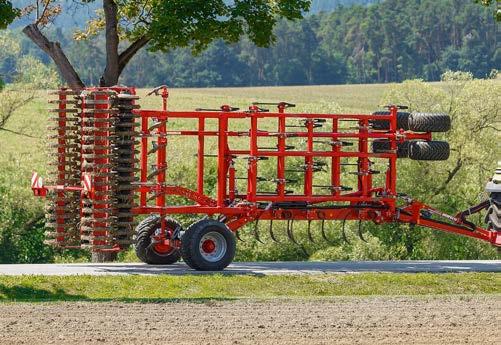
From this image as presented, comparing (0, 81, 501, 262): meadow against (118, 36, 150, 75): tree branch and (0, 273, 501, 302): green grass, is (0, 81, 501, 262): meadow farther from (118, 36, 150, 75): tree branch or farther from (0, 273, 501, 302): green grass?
(0, 273, 501, 302): green grass

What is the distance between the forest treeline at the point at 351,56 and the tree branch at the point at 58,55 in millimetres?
106697

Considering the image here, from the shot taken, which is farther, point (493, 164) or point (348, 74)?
point (348, 74)

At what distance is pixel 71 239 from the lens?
23.2m

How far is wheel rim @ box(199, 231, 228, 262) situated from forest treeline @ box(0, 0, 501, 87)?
113 metres

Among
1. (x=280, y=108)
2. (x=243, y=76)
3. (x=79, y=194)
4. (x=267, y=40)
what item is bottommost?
(x=79, y=194)

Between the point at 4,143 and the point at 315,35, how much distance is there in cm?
10699

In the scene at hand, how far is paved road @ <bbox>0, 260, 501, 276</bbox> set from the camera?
2245cm

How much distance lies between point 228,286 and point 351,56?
141 m

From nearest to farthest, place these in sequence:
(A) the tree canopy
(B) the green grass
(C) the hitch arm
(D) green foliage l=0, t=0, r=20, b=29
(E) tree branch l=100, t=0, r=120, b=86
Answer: (B) the green grass
(D) green foliage l=0, t=0, r=20, b=29
(C) the hitch arm
(A) the tree canopy
(E) tree branch l=100, t=0, r=120, b=86

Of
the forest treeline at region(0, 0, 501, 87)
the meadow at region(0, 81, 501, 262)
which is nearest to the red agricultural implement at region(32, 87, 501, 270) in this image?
the meadow at region(0, 81, 501, 262)

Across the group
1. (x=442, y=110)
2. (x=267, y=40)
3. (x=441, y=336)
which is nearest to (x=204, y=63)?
(x=442, y=110)

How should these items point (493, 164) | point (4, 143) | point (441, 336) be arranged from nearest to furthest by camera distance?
point (441, 336), point (493, 164), point (4, 143)

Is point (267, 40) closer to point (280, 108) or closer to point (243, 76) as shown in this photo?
point (280, 108)

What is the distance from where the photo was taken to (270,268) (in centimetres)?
2362
